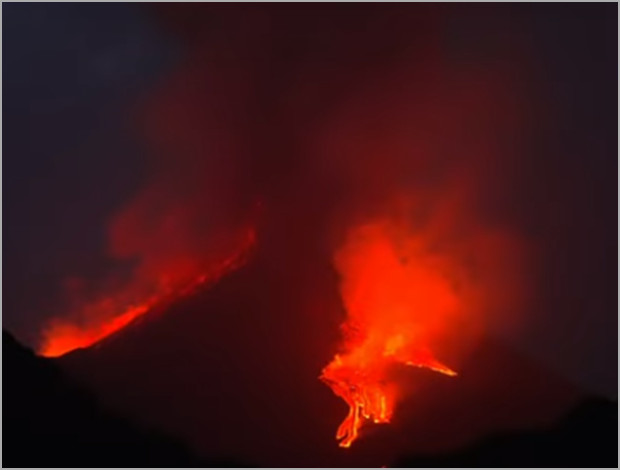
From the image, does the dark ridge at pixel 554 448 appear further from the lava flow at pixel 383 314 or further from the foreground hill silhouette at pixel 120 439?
the lava flow at pixel 383 314

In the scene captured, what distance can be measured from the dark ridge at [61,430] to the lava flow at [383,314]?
63.5 inches

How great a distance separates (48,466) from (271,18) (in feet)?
21.2

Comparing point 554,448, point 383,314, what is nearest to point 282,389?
point 383,314

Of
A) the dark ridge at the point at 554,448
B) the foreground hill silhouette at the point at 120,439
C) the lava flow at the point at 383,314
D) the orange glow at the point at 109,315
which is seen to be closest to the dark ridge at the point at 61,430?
the foreground hill silhouette at the point at 120,439

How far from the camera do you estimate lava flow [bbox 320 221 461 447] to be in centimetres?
866

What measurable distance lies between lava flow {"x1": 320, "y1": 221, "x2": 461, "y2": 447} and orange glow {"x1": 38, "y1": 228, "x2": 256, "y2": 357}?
5.28 ft

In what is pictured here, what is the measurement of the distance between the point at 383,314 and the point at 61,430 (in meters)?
3.89

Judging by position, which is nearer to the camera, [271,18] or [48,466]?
[48,466]

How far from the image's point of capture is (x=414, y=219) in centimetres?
955

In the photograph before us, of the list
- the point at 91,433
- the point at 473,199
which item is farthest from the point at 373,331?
the point at 91,433

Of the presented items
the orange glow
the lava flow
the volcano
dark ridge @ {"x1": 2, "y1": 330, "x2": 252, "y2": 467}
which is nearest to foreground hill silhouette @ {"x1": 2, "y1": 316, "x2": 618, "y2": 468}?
dark ridge @ {"x1": 2, "y1": 330, "x2": 252, "y2": 467}

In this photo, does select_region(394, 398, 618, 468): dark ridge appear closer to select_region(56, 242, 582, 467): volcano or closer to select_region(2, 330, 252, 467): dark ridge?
select_region(56, 242, 582, 467): volcano

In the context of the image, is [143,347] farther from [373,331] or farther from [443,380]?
[443,380]

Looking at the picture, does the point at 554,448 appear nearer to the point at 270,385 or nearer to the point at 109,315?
the point at 270,385
